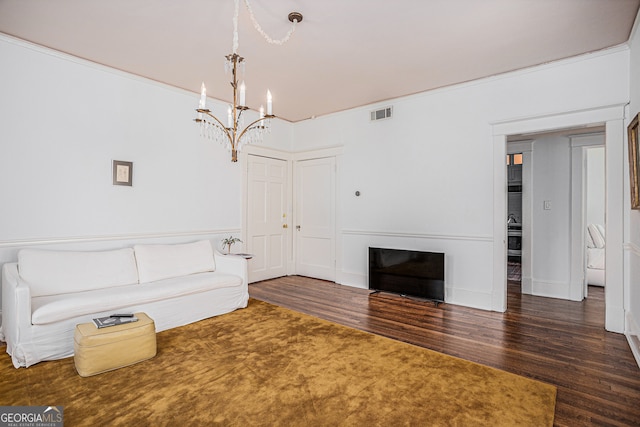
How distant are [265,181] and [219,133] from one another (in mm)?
1230

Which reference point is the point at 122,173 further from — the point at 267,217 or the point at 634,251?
the point at 634,251

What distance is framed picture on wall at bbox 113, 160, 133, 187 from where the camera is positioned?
3.91 m

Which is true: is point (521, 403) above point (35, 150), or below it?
below

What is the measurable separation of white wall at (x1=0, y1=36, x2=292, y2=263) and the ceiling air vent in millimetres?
2397

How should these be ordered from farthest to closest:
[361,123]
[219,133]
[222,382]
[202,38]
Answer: [361,123]
[219,133]
[202,38]
[222,382]

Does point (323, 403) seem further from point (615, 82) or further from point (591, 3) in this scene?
point (615, 82)

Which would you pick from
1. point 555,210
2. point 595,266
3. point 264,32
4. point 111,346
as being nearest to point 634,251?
point 555,210

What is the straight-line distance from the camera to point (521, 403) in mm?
2094

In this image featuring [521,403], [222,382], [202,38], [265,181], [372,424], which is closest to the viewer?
[372,424]

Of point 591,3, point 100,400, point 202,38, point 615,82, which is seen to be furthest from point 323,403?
point 615,82

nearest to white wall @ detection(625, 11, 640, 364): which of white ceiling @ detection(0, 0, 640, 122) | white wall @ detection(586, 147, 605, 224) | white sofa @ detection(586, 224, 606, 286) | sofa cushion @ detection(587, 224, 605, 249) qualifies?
white ceiling @ detection(0, 0, 640, 122)

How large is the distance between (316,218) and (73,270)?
3624 millimetres

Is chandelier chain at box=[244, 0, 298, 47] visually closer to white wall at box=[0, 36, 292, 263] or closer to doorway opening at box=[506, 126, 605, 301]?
white wall at box=[0, 36, 292, 263]

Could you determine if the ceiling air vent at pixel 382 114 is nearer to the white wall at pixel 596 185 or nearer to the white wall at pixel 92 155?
the white wall at pixel 92 155
